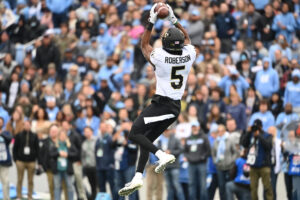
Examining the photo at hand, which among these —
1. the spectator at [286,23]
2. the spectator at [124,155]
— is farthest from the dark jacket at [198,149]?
the spectator at [286,23]

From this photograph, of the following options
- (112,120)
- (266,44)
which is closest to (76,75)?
(112,120)

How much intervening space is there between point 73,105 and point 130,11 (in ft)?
13.3

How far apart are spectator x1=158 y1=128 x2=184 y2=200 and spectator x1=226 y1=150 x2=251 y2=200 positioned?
114 cm

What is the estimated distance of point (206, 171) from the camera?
1762cm

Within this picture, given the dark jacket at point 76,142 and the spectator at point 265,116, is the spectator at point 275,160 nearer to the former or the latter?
the spectator at point 265,116

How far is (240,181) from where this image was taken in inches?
669


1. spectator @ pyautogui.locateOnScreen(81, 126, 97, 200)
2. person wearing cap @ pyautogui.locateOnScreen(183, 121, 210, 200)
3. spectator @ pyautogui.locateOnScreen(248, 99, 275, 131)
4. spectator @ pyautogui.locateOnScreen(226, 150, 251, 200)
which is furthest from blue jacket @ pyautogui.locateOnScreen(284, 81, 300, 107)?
spectator @ pyautogui.locateOnScreen(81, 126, 97, 200)

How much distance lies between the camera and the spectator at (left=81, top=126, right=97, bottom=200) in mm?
18422

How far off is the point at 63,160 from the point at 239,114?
4135 mm

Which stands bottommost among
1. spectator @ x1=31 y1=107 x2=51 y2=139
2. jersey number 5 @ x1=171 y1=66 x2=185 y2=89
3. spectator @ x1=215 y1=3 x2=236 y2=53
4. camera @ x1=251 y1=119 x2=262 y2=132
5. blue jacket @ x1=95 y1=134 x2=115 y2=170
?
spectator @ x1=31 y1=107 x2=51 y2=139

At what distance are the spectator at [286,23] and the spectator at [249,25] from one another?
0.50 m

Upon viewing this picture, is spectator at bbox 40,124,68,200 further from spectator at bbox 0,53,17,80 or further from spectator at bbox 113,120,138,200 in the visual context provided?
spectator at bbox 0,53,17,80

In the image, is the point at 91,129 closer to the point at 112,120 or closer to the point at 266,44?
the point at 112,120

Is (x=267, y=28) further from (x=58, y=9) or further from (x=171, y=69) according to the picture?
(x=171, y=69)
